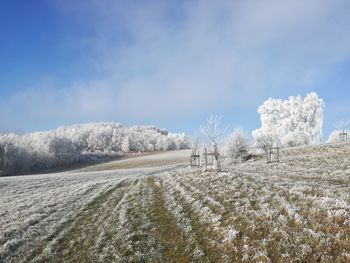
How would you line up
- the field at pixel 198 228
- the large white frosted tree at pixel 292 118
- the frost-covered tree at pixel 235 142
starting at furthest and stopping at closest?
the large white frosted tree at pixel 292 118
the frost-covered tree at pixel 235 142
the field at pixel 198 228

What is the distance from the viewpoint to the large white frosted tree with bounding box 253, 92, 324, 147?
143250mm

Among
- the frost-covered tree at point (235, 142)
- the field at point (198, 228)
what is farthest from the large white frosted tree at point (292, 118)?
the field at point (198, 228)

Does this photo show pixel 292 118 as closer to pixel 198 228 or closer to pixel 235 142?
pixel 235 142

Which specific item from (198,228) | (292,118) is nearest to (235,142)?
(292,118)

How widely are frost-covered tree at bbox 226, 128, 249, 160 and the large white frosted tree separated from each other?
2987cm

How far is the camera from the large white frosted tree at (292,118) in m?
143

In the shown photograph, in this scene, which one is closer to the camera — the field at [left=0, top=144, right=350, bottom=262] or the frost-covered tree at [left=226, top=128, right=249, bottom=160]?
the field at [left=0, top=144, right=350, bottom=262]

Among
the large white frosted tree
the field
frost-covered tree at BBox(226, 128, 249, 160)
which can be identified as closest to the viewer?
the field

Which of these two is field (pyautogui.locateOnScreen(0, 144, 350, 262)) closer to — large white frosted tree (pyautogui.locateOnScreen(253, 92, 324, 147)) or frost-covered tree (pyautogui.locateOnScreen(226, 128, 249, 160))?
frost-covered tree (pyautogui.locateOnScreen(226, 128, 249, 160))

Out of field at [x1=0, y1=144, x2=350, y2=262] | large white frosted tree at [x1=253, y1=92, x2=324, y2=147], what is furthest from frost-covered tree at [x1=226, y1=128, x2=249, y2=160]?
field at [x1=0, y1=144, x2=350, y2=262]

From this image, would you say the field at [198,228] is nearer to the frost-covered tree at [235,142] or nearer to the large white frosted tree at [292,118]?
the frost-covered tree at [235,142]

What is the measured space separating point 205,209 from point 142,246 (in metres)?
5.65

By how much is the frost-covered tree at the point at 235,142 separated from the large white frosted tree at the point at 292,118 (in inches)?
1176

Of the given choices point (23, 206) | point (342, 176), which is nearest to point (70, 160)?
point (23, 206)
